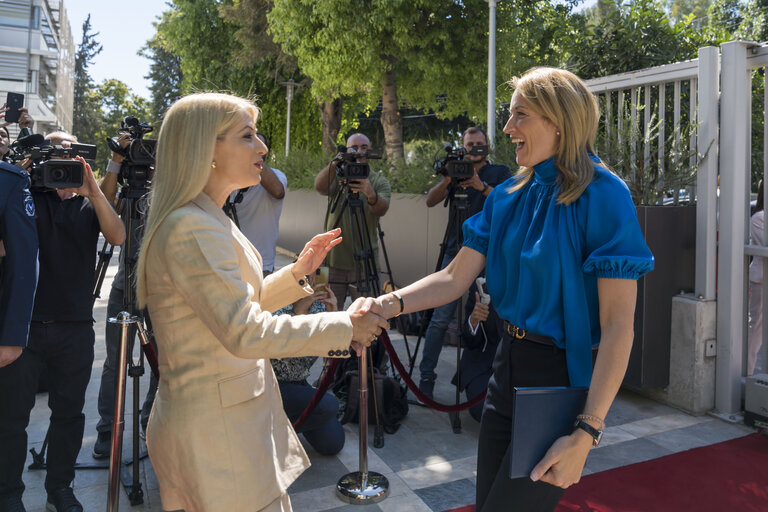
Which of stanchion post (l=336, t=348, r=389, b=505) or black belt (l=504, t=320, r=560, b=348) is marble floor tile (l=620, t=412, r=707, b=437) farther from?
black belt (l=504, t=320, r=560, b=348)

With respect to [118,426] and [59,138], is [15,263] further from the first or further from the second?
[59,138]

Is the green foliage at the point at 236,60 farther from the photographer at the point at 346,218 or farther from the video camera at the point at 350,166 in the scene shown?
the video camera at the point at 350,166

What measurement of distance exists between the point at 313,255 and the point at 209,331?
2.29 feet

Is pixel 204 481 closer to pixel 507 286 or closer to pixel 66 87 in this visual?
pixel 507 286

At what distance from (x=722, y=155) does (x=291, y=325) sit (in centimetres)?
430

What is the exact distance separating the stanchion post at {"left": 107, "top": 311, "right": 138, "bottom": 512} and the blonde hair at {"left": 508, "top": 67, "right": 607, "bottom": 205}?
2.06 m

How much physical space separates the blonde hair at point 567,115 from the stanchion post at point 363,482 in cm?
Result: 196

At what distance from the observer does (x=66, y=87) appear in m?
55.8

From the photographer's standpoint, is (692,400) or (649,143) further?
(649,143)

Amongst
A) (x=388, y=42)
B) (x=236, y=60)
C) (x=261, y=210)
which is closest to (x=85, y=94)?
(x=236, y=60)

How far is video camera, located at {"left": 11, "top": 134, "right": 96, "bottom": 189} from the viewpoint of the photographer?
3.19 m

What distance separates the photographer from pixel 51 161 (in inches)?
125

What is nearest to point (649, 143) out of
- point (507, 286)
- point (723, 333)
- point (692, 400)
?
point (723, 333)

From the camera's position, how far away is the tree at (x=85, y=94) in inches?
2530
